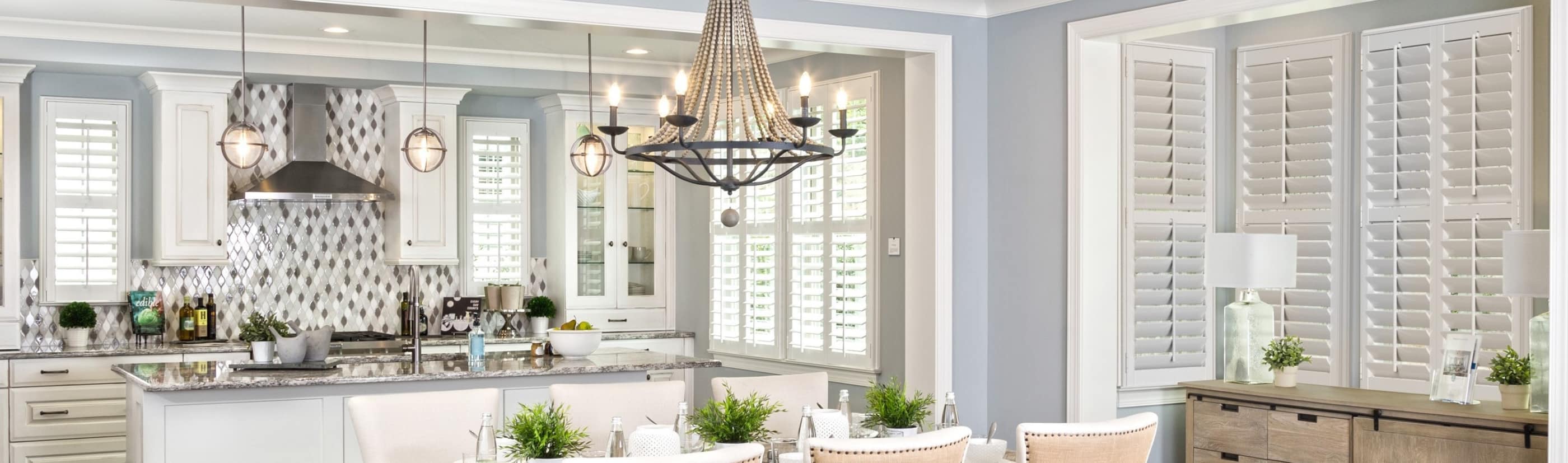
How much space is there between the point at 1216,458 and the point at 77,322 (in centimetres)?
516

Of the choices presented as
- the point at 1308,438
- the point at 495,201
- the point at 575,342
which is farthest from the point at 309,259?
the point at 1308,438

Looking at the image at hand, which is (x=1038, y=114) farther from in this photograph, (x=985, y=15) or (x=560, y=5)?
(x=560, y=5)

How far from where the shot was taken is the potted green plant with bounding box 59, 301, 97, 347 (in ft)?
20.1

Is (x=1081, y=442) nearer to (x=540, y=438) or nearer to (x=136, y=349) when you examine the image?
(x=540, y=438)

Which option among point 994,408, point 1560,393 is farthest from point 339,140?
point 1560,393

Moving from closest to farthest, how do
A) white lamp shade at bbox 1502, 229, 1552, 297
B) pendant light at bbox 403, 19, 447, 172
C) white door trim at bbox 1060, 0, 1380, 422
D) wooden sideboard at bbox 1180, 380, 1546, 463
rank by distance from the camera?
white lamp shade at bbox 1502, 229, 1552, 297 < wooden sideboard at bbox 1180, 380, 1546, 463 < white door trim at bbox 1060, 0, 1380, 422 < pendant light at bbox 403, 19, 447, 172

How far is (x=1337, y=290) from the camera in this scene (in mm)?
5219

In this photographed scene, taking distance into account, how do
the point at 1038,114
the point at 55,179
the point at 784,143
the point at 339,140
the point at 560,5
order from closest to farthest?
the point at 784,143, the point at 560,5, the point at 1038,114, the point at 55,179, the point at 339,140

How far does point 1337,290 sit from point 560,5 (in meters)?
3.27

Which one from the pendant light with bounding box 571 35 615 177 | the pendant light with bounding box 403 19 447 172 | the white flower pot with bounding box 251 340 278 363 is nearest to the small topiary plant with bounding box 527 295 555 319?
the pendant light with bounding box 571 35 615 177

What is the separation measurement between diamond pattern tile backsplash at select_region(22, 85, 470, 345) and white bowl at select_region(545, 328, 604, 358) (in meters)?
2.13

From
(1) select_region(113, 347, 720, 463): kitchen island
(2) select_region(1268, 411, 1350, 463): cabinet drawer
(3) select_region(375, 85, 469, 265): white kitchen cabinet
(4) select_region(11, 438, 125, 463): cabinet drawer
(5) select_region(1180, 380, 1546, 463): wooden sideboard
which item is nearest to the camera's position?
(5) select_region(1180, 380, 1546, 463): wooden sideboard

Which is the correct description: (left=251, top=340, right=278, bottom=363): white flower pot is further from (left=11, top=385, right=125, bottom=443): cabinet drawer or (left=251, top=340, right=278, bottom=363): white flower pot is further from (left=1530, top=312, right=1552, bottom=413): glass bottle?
(left=1530, top=312, right=1552, bottom=413): glass bottle

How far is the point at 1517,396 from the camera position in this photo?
407cm
